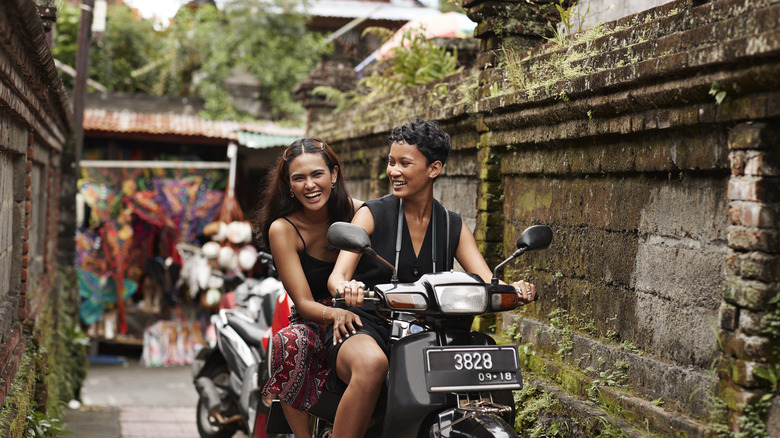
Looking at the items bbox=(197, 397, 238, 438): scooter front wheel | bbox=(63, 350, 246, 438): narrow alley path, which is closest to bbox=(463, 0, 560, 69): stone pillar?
bbox=(197, 397, 238, 438): scooter front wheel

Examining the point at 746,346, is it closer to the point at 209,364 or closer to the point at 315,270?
the point at 315,270

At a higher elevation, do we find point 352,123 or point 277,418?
point 352,123

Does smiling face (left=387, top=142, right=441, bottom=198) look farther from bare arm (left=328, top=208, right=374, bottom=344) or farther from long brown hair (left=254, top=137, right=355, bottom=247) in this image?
long brown hair (left=254, top=137, right=355, bottom=247)

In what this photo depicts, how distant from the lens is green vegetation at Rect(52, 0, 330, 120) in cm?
1905

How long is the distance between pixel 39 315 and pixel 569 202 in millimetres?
4368

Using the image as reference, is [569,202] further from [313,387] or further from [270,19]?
[270,19]

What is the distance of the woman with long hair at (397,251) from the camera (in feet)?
11.6

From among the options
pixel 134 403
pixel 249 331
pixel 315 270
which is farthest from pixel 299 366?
pixel 134 403

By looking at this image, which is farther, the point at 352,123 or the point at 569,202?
A: the point at 352,123

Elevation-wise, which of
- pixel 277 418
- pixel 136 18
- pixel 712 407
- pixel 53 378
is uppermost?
pixel 136 18

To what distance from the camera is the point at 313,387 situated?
418cm

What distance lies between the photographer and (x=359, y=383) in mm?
3504

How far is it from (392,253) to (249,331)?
10.2 feet

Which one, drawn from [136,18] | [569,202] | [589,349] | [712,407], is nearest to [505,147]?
[569,202]
